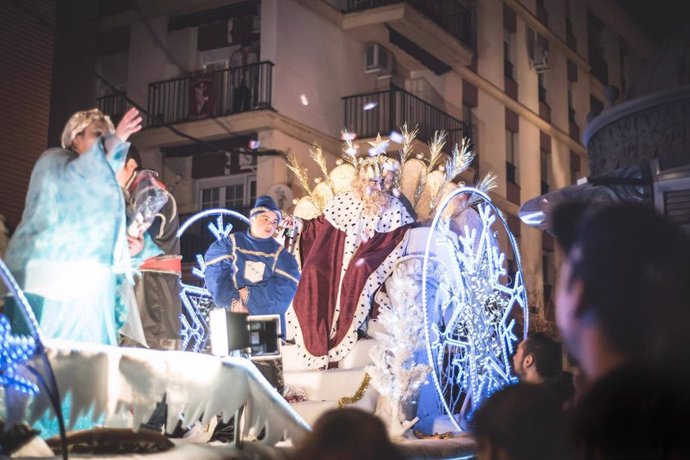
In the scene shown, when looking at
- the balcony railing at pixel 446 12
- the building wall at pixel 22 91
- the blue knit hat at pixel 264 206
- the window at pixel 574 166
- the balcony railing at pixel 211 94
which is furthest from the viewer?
the window at pixel 574 166

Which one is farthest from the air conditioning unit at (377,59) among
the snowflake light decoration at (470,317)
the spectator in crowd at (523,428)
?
the spectator in crowd at (523,428)

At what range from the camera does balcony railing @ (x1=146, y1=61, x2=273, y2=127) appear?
19.1 m

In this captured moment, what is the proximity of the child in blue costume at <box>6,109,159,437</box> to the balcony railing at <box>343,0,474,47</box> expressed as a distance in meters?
16.6

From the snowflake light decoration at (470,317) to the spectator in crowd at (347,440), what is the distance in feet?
18.9

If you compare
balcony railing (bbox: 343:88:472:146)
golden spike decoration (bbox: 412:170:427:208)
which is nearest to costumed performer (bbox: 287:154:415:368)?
golden spike decoration (bbox: 412:170:427:208)

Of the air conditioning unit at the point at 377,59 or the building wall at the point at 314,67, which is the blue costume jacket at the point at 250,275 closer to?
the building wall at the point at 314,67

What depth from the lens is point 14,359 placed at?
11.6 ft

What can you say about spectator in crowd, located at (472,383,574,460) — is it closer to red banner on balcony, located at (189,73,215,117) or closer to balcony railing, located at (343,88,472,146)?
balcony railing, located at (343,88,472,146)

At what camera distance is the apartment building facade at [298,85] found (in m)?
19.3

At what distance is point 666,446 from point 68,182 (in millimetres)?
4074

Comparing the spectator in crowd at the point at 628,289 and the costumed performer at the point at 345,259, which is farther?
the costumed performer at the point at 345,259

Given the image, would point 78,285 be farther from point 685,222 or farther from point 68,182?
point 685,222

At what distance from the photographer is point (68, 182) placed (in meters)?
4.79

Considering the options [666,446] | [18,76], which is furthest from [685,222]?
[18,76]
